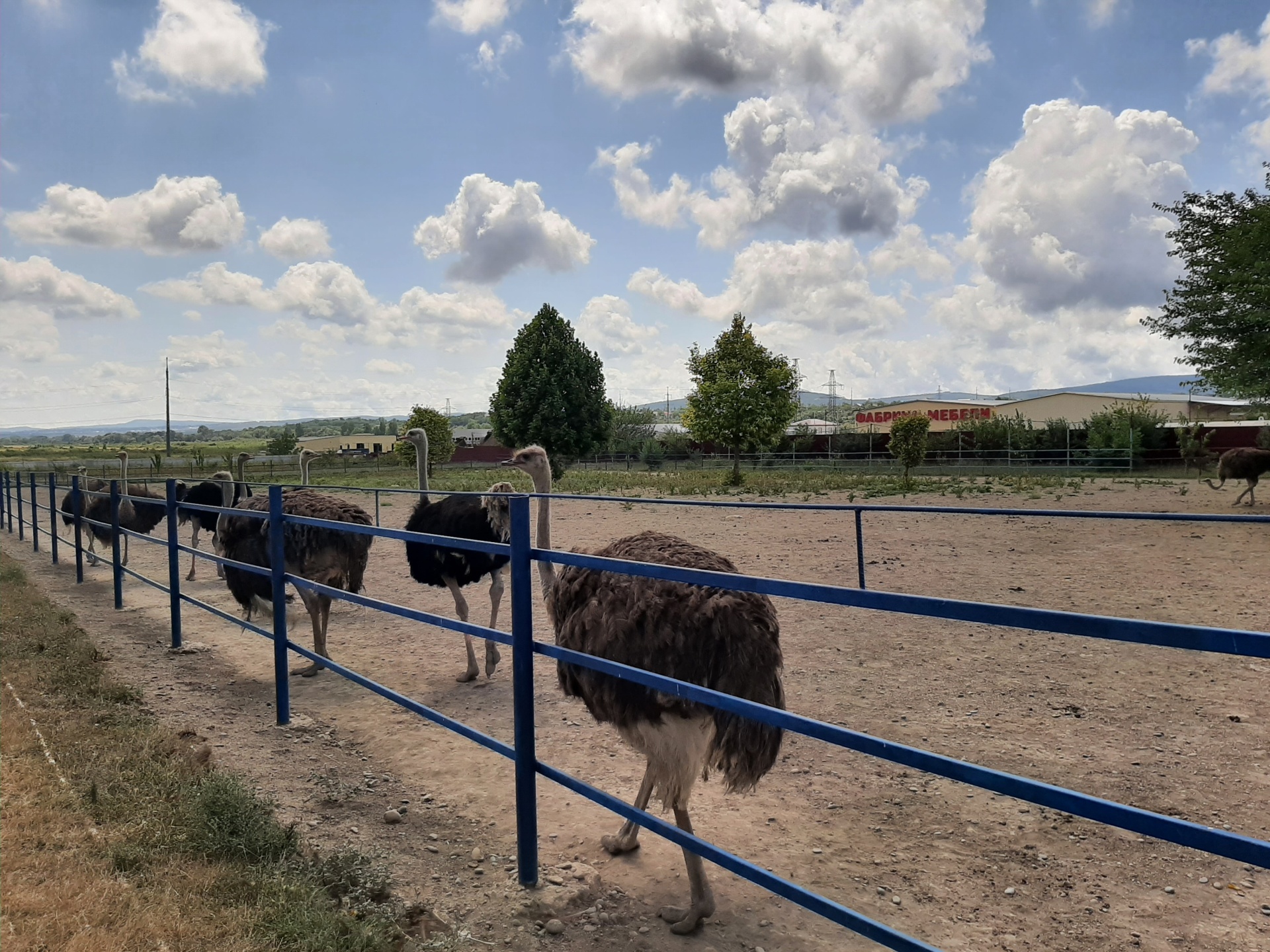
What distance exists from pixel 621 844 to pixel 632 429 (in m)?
63.8

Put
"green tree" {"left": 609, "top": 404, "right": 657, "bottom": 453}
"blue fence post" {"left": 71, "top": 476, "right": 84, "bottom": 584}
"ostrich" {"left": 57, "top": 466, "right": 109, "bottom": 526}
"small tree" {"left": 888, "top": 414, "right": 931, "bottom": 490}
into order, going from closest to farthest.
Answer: "blue fence post" {"left": 71, "top": 476, "right": 84, "bottom": 584}, "ostrich" {"left": 57, "top": 466, "right": 109, "bottom": 526}, "small tree" {"left": 888, "top": 414, "right": 931, "bottom": 490}, "green tree" {"left": 609, "top": 404, "right": 657, "bottom": 453}

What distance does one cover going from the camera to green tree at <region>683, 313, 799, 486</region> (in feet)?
99.5

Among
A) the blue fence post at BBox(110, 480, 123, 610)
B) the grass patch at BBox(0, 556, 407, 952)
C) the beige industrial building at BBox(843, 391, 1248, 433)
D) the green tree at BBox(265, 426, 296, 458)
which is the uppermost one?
the beige industrial building at BBox(843, 391, 1248, 433)

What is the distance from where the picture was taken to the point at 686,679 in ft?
9.41

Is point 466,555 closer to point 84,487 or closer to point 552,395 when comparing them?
point 84,487

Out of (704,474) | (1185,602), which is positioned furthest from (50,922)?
(704,474)

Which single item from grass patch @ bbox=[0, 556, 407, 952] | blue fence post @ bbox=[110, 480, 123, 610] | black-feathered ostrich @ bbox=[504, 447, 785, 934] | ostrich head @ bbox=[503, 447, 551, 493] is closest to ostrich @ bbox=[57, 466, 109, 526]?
blue fence post @ bbox=[110, 480, 123, 610]

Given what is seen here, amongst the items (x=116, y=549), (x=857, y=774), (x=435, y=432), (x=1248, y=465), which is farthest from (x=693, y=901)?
(x=435, y=432)

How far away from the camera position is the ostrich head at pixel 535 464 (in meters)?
5.96

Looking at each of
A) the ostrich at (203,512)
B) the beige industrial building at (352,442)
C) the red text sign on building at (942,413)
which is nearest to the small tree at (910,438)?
the ostrich at (203,512)

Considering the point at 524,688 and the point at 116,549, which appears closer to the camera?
the point at 524,688

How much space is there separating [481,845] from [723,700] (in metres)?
1.79

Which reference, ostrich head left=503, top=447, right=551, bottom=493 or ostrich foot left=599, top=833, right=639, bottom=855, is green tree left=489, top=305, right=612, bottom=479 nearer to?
ostrich head left=503, top=447, right=551, bottom=493

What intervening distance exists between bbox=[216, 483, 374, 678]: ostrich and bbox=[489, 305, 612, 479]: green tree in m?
30.2
